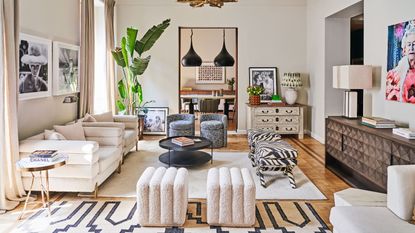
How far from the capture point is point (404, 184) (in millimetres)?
2793

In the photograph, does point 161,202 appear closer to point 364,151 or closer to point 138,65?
point 364,151

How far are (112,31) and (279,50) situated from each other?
4259mm

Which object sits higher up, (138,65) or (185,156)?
(138,65)

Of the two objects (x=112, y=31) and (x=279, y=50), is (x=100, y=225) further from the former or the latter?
(x=279, y=50)

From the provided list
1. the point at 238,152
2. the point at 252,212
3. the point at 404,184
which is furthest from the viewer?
the point at 238,152

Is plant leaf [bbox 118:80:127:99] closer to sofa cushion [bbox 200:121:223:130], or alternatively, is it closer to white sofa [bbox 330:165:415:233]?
sofa cushion [bbox 200:121:223:130]

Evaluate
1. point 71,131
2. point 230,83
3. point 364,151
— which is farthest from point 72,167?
point 230,83

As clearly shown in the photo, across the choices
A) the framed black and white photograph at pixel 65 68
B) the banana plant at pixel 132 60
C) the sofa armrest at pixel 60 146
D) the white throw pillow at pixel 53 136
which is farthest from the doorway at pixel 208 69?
the sofa armrest at pixel 60 146

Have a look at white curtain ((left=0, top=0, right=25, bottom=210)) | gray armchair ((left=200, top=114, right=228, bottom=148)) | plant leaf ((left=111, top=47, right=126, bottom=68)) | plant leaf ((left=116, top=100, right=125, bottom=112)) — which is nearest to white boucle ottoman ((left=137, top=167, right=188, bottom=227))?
white curtain ((left=0, top=0, right=25, bottom=210))

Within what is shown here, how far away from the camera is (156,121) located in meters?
9.44

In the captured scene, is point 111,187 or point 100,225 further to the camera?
point 111,187

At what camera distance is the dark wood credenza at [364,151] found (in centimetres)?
395

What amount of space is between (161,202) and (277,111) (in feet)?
19.1

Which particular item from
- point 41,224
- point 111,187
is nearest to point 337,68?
point 111,187
